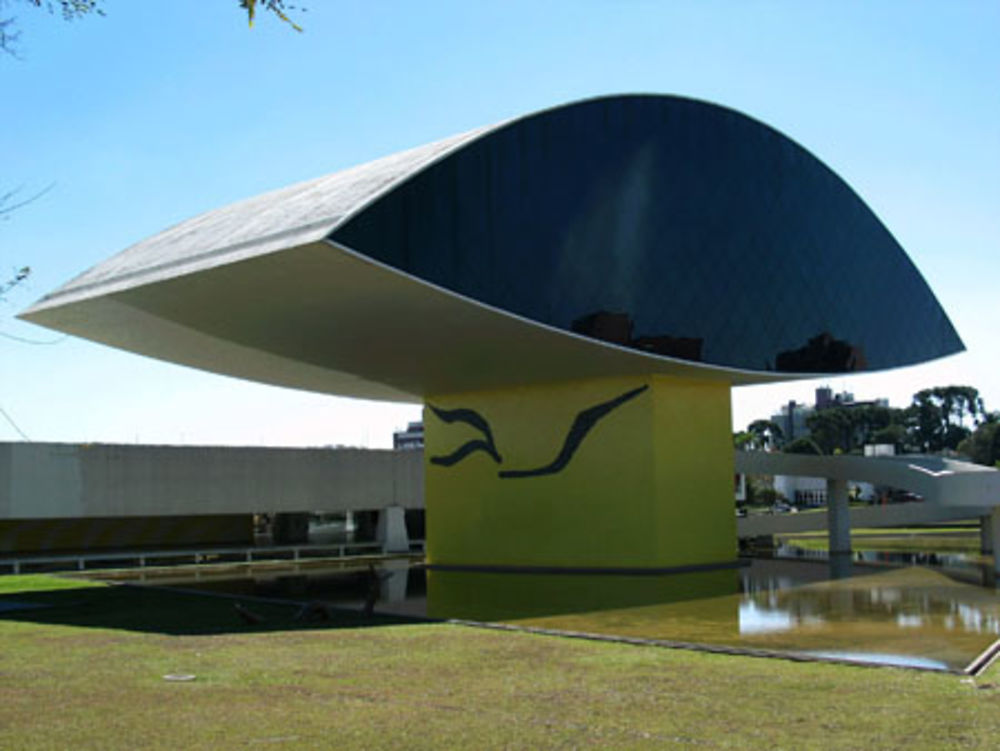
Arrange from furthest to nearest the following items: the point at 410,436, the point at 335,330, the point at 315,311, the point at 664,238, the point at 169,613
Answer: the point at 410,436 → the point at 664,238 → the point at 335,330 → the point at 315,311 → the point at 169,613

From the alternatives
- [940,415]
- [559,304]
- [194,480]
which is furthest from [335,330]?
[940,415]

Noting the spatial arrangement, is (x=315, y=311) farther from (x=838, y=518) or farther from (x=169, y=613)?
(x=838, y=518)

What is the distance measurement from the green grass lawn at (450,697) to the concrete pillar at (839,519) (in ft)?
68.4

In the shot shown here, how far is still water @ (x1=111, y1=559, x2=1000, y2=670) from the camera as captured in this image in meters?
13.9

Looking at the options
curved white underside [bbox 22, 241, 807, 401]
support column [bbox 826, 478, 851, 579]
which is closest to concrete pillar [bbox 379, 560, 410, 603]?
curved white underside [bbox 22, 241, 807, 401]

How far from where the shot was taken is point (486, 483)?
2998cm

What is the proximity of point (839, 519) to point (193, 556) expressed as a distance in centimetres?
2092

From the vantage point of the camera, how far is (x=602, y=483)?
27188mm

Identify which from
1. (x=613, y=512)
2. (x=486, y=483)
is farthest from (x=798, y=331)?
(x=486, y=483)

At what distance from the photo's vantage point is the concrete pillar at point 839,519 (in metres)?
32.9

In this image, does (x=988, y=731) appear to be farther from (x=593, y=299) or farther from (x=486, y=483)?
(x=486, y=483)

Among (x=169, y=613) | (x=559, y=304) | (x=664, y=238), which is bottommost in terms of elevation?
(x=169, y=613)

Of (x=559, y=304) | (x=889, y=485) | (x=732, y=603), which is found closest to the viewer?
(x=732, y=603)

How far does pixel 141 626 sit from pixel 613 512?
43.8 feet
